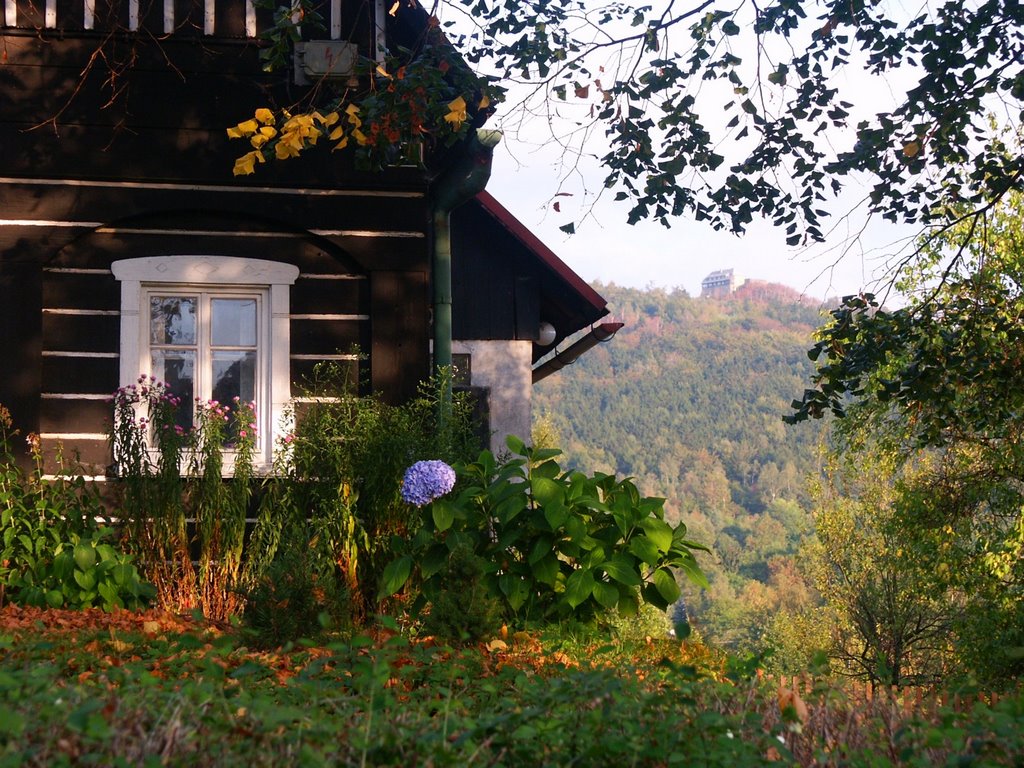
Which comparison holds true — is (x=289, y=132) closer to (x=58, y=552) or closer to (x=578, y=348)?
(x=58, y=552)

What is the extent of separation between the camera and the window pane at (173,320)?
811cm

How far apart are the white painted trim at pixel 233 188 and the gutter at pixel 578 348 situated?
191 inches

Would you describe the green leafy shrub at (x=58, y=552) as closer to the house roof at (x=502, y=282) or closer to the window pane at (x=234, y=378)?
the window pane at (x=234, y=378)

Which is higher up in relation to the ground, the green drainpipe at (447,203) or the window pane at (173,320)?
the green drainpipe at (447,203)

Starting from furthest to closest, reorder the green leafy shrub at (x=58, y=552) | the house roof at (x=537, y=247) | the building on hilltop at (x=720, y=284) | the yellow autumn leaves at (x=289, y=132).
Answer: the building on hilltop at (x=720, y=284)
the house roof at (x=537, y=247)
the yellow autumn leaves at (x=289, y=132)
the green leafy shrub at (x=58, y=552)

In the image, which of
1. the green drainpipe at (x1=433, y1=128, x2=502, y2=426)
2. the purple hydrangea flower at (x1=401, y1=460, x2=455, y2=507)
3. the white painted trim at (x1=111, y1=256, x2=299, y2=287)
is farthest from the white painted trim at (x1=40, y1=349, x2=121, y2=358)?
the purple hydrangea flower at (x1=401, y1=460, x2=455, y2=507)

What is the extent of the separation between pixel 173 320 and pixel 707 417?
5290 inches

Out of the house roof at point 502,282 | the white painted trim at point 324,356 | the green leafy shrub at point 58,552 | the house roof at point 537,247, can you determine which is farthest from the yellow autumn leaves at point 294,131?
the house roof at point 502,282

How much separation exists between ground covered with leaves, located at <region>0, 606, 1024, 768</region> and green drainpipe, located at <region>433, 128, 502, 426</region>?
12.0ft

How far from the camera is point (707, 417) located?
140m

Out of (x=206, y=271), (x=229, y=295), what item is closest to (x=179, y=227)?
(x=206, y=271)

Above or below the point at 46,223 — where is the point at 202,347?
below

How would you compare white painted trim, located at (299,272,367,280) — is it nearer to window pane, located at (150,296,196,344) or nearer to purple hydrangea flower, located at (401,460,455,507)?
window pane, located at (150,296,196,344)

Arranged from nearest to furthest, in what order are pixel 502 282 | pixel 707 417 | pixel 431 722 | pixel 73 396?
pixel 431 722 → pixel 73 396 → pixel 502 282 → pixel 707 417
